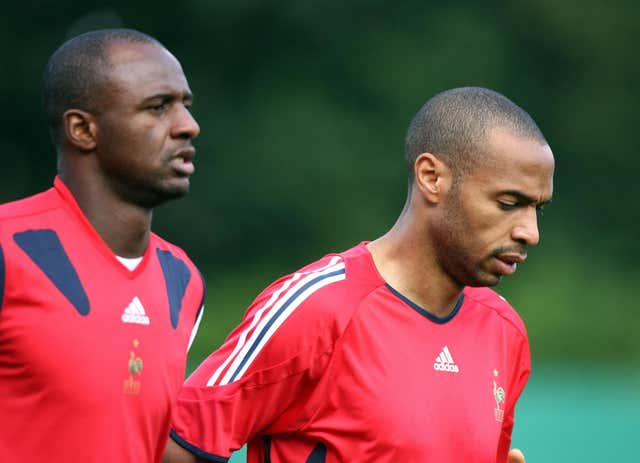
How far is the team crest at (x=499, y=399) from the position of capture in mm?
4059

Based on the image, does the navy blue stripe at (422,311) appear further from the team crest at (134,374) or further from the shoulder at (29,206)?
the shoulder at (29,206)

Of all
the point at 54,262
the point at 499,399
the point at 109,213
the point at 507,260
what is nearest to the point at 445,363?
the point at 499,399

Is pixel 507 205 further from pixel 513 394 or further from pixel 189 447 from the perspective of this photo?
pixel 189 447

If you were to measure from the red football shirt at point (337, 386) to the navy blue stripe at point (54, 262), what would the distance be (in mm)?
599

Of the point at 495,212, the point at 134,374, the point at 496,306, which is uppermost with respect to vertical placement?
the point at 495,212

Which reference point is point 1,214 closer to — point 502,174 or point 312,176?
point 502,174

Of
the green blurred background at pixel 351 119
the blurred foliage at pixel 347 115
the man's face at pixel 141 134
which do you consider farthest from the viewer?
the blurred foliage at pixel 347 115

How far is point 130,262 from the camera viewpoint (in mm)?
3447

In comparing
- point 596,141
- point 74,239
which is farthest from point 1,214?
point 596,141

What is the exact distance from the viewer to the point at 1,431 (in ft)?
10.2

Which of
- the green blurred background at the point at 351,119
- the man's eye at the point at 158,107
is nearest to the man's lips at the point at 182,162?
the man's eye at the point at 158,107

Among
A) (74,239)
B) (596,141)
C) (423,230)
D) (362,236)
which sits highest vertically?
(596,141)

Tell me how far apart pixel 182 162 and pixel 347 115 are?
13.6 m

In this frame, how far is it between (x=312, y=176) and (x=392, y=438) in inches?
511
